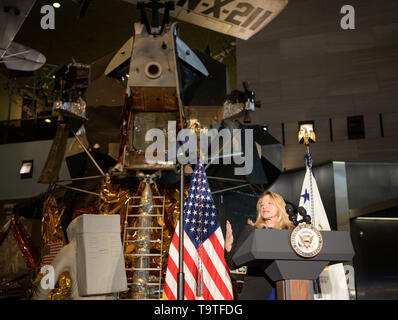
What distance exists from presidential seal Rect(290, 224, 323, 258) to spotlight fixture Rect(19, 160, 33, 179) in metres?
9.55

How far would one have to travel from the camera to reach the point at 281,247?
2322mm

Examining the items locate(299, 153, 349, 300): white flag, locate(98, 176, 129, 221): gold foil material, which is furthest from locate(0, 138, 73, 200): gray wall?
locate(299, 153, 349, 300): white flag

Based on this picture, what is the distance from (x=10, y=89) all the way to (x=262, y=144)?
9345mm

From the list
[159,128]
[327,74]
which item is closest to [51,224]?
[159,128]

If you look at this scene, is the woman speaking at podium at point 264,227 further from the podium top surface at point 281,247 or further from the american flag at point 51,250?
the american flag at point 51,250

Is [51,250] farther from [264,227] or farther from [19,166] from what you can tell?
[19,166]

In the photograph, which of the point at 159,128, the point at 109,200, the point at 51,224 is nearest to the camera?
the point at 159,128

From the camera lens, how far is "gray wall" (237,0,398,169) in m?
8.27

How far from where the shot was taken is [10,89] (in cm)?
1249

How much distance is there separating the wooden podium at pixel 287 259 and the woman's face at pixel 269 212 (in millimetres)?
874

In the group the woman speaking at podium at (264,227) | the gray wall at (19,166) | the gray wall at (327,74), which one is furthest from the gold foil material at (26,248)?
the gray wall at (327,74)

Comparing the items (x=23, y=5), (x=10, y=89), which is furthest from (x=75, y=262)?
(x=10, y=89)

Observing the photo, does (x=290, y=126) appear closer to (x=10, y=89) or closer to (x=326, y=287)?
(x=326, y=287)

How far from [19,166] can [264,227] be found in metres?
9.27
